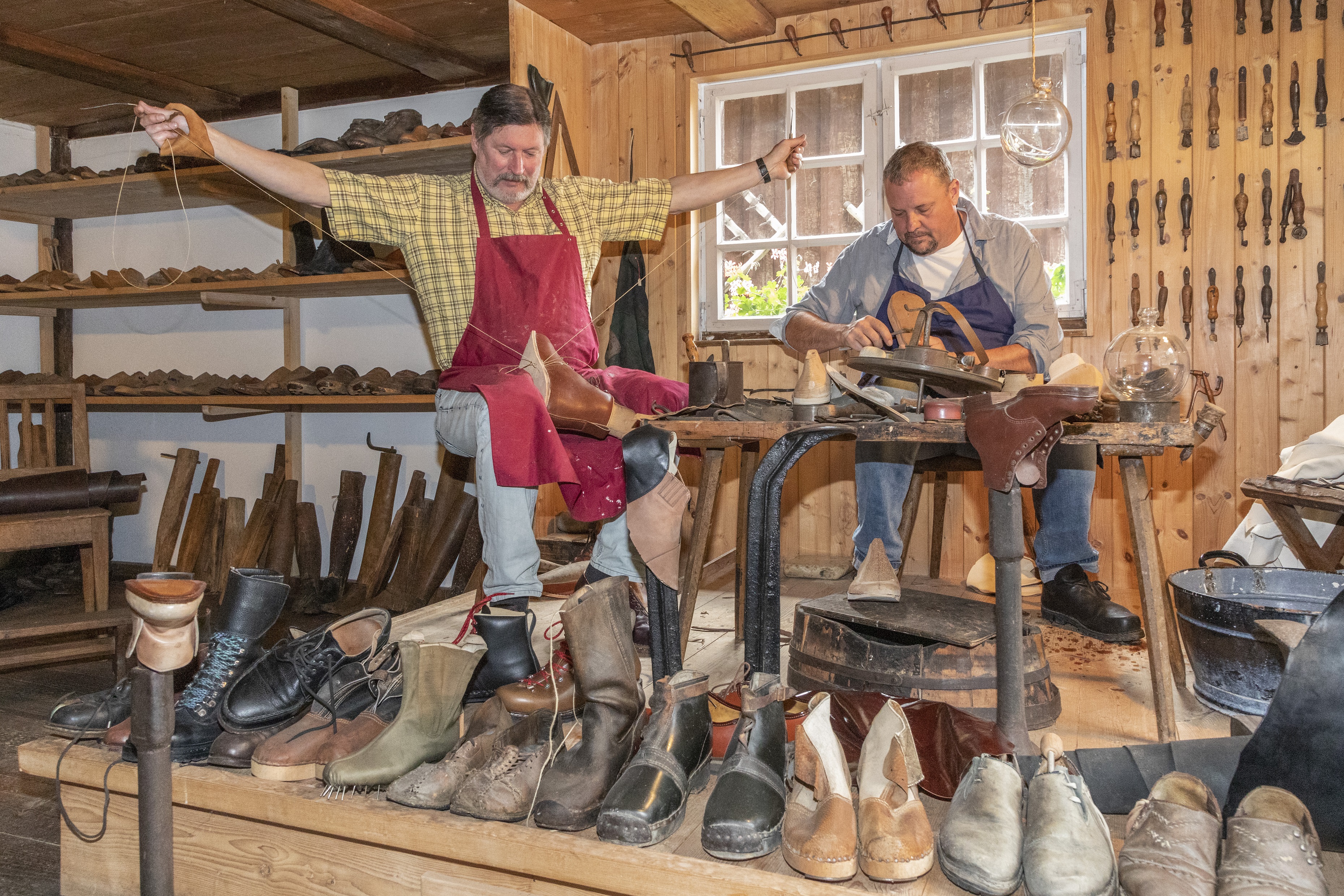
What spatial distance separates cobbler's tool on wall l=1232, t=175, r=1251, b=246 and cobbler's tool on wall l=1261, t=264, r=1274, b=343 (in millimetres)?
126

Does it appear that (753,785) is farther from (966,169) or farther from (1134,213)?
(966,169)

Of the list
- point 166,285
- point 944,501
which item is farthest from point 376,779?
point 166,285

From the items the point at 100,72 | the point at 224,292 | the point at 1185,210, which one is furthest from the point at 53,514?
the point at 1185,210

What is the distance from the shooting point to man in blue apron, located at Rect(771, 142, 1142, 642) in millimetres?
2717

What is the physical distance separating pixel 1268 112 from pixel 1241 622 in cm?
247

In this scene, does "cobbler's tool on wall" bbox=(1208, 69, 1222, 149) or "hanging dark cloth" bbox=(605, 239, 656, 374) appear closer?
"cobbler's tool on wall" bbox=(1208, 69, 1222, 149)

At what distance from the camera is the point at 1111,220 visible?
12.0 ft

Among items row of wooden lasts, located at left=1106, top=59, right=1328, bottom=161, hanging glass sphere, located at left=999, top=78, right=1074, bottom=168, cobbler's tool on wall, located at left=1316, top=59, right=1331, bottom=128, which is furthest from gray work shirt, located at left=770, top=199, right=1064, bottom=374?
cobbler's tool on wall, located at left=1316, top=59, right=1331, bottom=128

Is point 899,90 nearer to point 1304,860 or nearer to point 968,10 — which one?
point 968,10

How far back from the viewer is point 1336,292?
11.2 feet

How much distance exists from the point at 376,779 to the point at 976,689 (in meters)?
1.19

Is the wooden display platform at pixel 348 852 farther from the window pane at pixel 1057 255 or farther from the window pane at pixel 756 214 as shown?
the window pane at pixel 756 214

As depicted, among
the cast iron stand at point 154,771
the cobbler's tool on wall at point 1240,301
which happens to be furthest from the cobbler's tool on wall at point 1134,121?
the cast iron stand at point 154,771

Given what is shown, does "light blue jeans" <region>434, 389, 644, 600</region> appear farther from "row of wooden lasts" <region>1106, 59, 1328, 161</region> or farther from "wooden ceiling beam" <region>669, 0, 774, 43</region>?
"row of wooden lasts" <region>1106, 59, 1328, 161</region>
